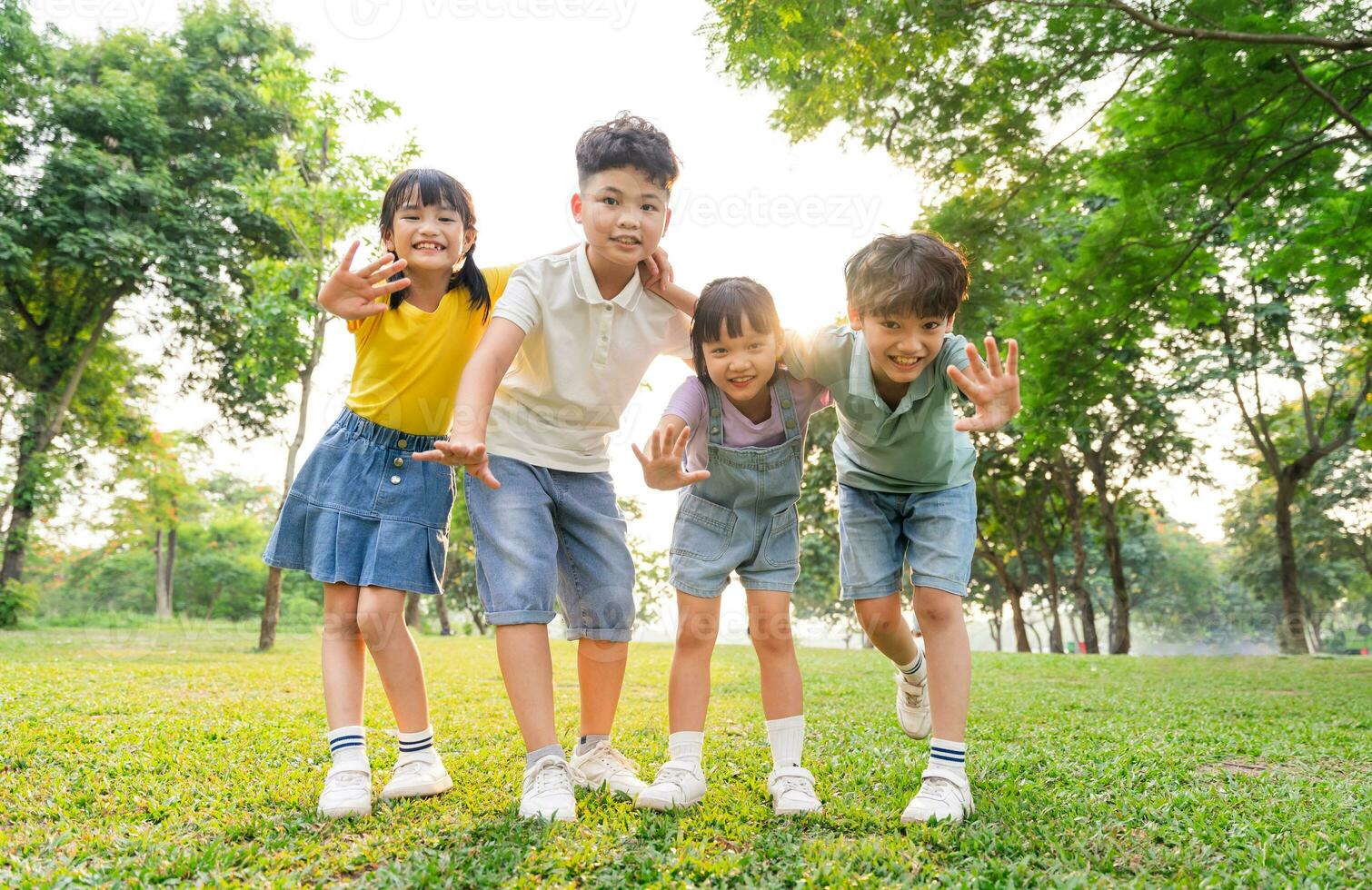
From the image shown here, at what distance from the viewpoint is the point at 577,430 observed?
3.05 m

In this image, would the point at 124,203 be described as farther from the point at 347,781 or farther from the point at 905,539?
the point at 905,539

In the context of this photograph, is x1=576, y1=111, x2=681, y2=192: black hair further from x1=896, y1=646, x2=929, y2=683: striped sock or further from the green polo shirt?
x1=896, y1=646, x2=929, y2=683: striped sock

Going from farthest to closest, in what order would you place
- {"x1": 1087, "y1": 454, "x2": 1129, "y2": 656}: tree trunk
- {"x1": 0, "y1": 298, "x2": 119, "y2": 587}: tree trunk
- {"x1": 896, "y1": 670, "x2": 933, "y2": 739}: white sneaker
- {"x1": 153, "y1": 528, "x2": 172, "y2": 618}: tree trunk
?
{"x1": 153, "y1": 528, "x2": 172, "y2": 618}: tree trunk
{"x1": 1087, "y1": 454, "x2": 1129, "y2": 656}: tree trunk
{"x1": 0, "y1": 298, "x2": 119, "y2": 587}: tree trunk
{"x1": 896, "y1": 670, "x2": 933, "y2": 739}: white sneaker

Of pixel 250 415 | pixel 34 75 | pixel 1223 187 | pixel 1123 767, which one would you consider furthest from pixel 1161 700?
pixel 34 75

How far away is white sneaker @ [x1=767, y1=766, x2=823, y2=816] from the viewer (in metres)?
2.62

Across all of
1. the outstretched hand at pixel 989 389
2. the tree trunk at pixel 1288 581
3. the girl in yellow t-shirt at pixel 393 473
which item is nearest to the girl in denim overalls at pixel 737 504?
the outstretched hand at pixel 989 389

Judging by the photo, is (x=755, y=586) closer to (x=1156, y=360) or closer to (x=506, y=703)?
(x=506, y=703)

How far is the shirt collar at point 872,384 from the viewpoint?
2.90m

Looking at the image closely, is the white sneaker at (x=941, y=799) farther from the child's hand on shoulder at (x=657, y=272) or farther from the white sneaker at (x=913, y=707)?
A: the child's hand on shoulder at (x=657, y=272)

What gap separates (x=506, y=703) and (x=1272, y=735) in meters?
4.13

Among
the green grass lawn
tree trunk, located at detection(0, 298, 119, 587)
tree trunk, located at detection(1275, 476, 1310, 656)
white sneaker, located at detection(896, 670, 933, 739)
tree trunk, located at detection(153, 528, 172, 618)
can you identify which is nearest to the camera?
the green grass lawn

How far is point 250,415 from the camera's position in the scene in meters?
19.5

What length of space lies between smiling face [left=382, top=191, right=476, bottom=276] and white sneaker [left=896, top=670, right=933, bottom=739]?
235 cm

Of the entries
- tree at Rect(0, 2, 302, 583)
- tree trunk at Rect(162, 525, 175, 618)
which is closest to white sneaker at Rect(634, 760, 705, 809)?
tree at Rect(0, 2, 302, 583)
